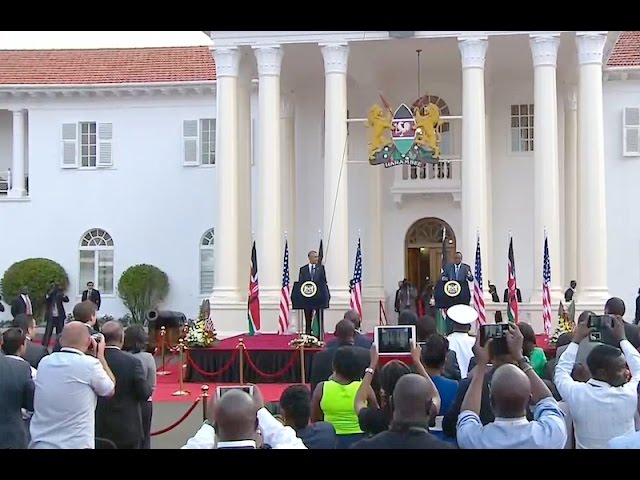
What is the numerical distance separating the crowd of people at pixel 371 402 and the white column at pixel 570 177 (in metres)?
17.6

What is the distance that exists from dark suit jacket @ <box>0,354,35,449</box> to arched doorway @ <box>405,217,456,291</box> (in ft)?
66.6

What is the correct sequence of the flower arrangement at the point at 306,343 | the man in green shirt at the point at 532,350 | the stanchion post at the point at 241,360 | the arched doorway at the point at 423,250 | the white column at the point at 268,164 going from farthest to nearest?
the arched doorway at the point at 423,250
the white column at the point at 268,164
the flower arrangement at the point at 306,343
the stanchion post at the point at 241,360
the man in green shirt at the point at 532,350

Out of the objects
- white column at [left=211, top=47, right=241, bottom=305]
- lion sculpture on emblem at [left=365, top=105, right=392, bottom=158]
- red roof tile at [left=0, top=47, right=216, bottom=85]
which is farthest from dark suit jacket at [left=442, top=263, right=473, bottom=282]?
red roof tile at [left=0, top=47, right=216, bottom=85]

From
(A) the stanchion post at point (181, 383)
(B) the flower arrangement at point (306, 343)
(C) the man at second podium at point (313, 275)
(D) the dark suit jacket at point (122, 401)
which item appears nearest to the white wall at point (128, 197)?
(C) the man at second podium at point (313, 275)

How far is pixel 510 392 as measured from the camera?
4375 millimetres

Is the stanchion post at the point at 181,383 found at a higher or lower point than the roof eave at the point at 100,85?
lower

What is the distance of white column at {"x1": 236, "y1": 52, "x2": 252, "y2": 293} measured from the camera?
21.9 m

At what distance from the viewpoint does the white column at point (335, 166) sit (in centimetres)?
2091

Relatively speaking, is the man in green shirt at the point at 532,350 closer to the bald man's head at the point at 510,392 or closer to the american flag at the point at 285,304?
the bald man's head at the point at 510,392

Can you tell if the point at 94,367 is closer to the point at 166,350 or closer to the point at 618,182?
the point at 166,350

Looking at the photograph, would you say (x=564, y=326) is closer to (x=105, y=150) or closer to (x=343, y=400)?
(x=343, y=400)

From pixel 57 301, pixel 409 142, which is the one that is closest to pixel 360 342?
pixel 409 142

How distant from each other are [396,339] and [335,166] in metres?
14.8
